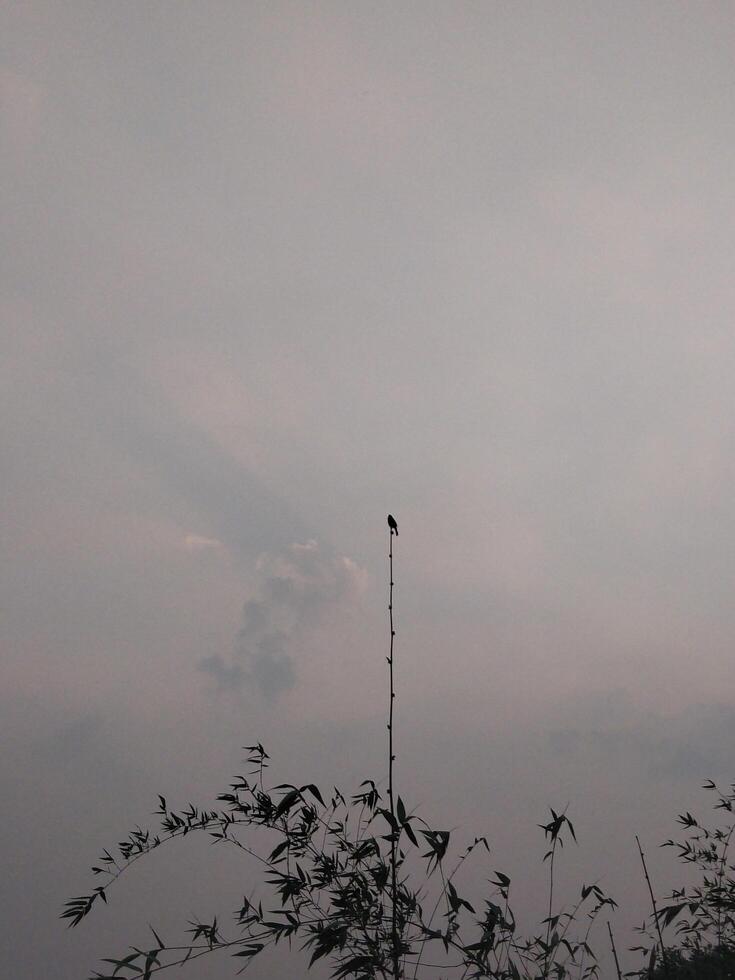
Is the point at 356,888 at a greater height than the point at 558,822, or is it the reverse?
the point at 558,822

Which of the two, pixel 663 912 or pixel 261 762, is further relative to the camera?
pixel 663 912

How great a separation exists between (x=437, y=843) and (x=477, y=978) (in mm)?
1026

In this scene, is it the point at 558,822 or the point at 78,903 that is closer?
the point at 78,903

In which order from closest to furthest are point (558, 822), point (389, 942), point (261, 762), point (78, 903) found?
1. point (389, 942)
2. point (78, 903)
3. point (261, 762)
4. point (558, 822)

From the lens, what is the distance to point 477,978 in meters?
5.89

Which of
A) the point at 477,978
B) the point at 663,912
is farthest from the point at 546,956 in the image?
the point at 663,912

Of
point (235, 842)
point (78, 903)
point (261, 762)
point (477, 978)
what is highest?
point (261, 762)

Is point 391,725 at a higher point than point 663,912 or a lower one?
higher

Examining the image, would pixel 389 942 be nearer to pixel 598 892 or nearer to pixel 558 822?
pixel 558 822

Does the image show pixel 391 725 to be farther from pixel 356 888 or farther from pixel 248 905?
pixel 248 905

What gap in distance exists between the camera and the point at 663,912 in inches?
279

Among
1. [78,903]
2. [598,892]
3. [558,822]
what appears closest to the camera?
[78,903]

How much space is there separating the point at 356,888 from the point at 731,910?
13.6 feet

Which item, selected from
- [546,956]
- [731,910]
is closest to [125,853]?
[546,956]
